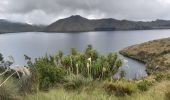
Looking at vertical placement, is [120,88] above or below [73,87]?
above

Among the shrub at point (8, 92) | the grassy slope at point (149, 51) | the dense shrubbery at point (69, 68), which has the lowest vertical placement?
the grassy slope at point (149, 51)

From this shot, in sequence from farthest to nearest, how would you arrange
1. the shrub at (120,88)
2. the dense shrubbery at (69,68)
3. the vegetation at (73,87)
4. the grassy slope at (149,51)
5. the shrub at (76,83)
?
1. the grassy slope at (149,51)
2. the dense shrubbery at (69,68)
3. the shrub at (76,83)
4. the shrub at (120,88)
5. the vegetation at (73,87)

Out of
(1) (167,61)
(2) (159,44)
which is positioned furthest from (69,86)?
(2) (159,44)

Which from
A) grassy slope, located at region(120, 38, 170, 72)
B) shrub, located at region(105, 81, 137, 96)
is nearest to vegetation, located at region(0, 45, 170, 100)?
shrub, located at region(105, 81, 137, 96)

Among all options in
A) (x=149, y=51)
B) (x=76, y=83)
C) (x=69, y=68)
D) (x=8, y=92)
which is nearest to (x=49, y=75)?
(x=69, y=68)

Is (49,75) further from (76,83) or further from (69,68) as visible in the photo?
(76,83)

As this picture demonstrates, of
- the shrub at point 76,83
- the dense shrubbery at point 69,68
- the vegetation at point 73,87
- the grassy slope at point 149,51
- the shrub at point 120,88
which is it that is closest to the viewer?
the vegetation at point 73,87

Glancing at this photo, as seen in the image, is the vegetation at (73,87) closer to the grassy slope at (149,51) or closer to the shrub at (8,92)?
the shrub at (8,92)

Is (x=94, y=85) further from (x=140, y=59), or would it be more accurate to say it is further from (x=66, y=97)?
(x=140, y=59)

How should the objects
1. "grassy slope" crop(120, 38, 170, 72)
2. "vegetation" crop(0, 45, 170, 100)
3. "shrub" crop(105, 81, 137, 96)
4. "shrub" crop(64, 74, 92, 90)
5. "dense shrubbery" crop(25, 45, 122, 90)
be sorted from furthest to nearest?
"grassy slope" crop(120, 38, 170, 72) < "dense shrubbery" crop(25, 45, 122, 90) < "shrub" crop(64, 74, 92, 90) < "shrub" crop(105, 81, 137, 96) < "vegetation" crop(0, 45, 170, 100)

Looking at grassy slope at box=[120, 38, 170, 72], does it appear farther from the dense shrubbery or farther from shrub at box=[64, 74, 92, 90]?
shrub at box=[64, 74, 92, 90]

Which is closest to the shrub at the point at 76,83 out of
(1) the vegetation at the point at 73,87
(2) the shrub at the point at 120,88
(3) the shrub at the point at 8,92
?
(1) the vegetation at the point at 73,87

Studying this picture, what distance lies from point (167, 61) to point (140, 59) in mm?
29079

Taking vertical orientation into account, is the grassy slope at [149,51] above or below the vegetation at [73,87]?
below
